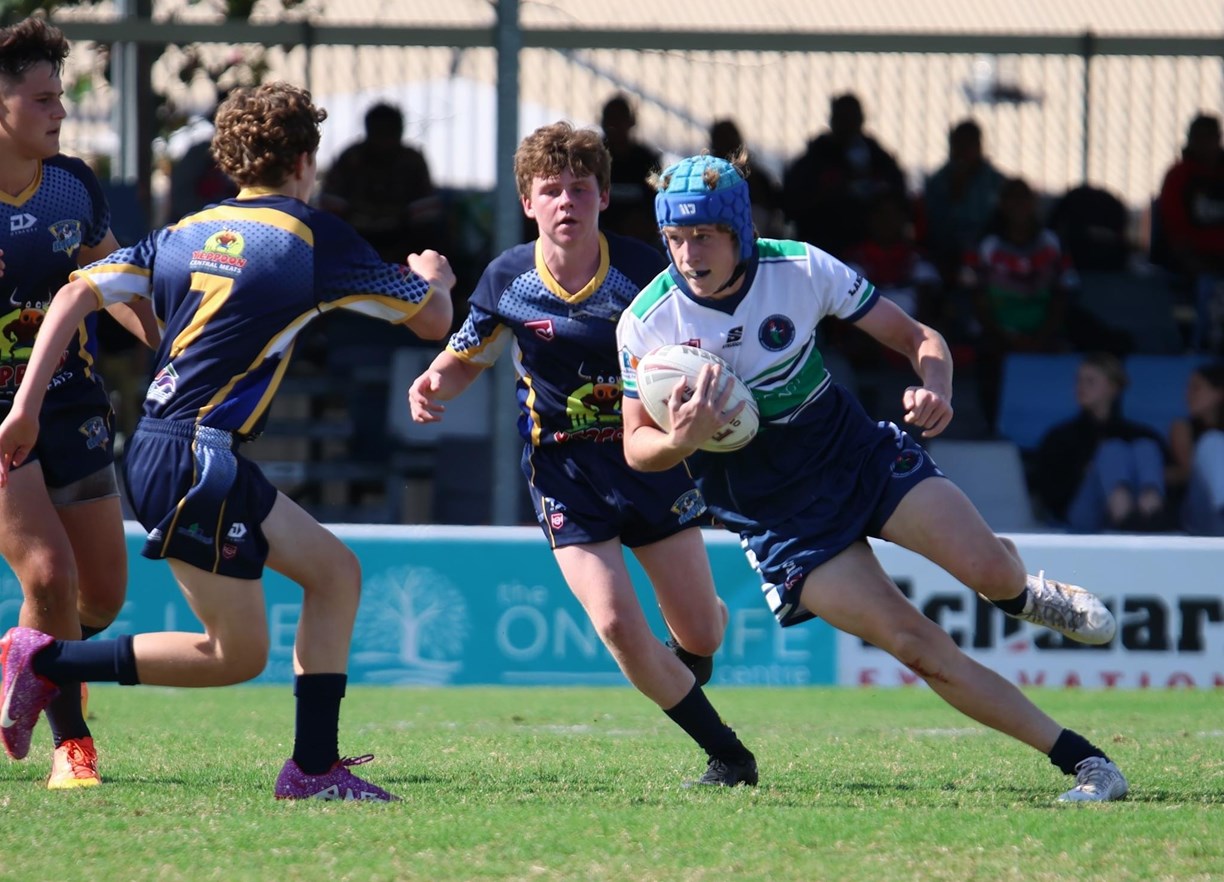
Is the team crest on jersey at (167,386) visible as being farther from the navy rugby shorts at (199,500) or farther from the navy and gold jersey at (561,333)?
the navy and gold jersey at (561,333)

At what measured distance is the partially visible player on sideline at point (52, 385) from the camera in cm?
536

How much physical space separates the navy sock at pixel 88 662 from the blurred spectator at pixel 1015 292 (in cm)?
864

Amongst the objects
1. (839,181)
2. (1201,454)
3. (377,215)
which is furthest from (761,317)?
(839,181)

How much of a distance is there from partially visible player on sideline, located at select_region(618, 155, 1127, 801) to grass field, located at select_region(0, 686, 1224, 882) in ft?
1.38

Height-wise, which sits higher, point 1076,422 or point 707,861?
point 1076,422

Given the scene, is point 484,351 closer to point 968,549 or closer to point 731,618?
point 968,549

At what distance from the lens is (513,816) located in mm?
4758

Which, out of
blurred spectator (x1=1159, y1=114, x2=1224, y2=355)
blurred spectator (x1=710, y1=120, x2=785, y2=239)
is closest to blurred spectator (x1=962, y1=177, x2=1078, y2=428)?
blurred spectator (x1=1159, y1=114, x2=1224, y2=355)

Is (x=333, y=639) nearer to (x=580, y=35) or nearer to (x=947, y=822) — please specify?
(x=947, y=822)

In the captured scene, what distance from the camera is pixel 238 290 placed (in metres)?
4.79

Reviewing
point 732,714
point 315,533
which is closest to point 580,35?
point 732,714

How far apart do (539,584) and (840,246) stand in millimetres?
4545

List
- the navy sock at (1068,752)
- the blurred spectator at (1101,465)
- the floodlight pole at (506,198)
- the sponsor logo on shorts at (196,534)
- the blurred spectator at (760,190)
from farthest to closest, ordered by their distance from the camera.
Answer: the blurred spectator at (760,190) → the blurred spectator at (1101,465) → the floodlight pole at (506,198) → the navy sock at (1068,752) → the sponsor logo on shorts at (196,534)

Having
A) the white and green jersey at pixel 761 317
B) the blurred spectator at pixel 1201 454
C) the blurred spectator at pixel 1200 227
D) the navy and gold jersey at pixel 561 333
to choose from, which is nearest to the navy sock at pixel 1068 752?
the white and green jersey at pixel 761 317
